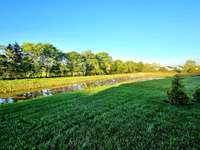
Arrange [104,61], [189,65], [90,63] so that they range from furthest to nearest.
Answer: [189,65], [104,61], [90,63]

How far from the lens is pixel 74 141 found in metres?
5.29

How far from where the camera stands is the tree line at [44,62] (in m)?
41.4

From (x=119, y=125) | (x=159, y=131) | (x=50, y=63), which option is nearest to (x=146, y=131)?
(x=159, y=131)

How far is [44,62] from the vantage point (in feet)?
177

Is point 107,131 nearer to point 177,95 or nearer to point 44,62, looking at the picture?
point 177,95

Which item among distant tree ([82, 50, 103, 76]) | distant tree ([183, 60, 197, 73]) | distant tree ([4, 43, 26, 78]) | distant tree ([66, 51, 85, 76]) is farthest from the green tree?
distant tree ([4, 43, 26, 78])

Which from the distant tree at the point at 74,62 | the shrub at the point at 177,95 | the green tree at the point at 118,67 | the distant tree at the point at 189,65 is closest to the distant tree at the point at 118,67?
the green tree at the point at 118,67

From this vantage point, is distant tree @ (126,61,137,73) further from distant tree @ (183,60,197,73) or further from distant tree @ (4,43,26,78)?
distant tree @ (4,43,26,78)

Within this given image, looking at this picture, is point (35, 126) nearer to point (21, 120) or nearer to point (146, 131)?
point (21, 120)

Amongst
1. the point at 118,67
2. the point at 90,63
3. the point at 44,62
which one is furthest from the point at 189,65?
the point at 44,62

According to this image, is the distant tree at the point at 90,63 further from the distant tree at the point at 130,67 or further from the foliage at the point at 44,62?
the distant tree at the point at 130,67

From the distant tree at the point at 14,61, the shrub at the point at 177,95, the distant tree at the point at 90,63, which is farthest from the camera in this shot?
the distant tree at the point at 90,63

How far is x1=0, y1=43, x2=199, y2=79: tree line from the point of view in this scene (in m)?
41.4

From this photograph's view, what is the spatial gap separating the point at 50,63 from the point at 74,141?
53.5 meters
